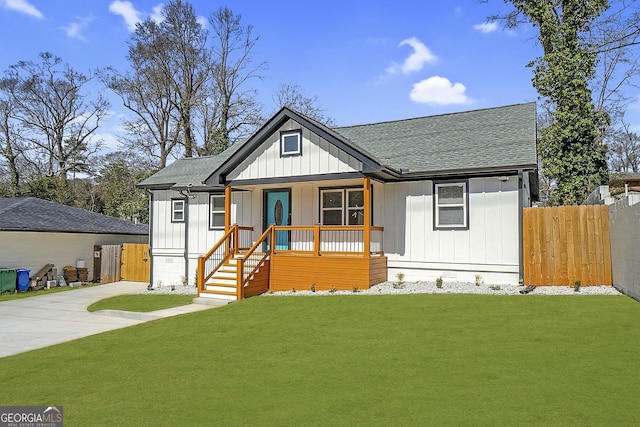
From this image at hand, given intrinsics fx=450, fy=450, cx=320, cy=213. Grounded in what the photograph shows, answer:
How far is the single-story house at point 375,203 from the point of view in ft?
43.5

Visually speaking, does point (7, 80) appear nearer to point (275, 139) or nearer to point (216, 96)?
point (216, 96)

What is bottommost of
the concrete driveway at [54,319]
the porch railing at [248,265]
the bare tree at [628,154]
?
the concrete driveway at [54,319]

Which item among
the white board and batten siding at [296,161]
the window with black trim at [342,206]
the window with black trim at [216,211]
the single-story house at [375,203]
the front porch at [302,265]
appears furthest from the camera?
the window with black trim at [216,211]

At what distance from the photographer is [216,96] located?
3531 cm


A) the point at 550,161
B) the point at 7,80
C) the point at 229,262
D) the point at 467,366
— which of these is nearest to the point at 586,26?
the point at 550,161

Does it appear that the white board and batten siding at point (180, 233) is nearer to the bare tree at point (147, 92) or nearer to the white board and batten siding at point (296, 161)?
the white board and batten siding at point (296, 161)

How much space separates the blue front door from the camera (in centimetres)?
1653

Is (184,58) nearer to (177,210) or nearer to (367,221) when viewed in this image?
(177,210)

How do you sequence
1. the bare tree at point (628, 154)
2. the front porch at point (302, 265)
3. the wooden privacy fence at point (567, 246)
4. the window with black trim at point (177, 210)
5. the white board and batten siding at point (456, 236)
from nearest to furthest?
the wooden privacy fence at point (567, 246), the white board and batten siding at point (456, 236), the front porch at point (302, 265), the window with black trim at point (177, 210), the bare tree at point (628, 154)

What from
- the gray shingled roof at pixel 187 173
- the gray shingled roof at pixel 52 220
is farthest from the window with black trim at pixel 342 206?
the gray shingled roof at pixel 52 220

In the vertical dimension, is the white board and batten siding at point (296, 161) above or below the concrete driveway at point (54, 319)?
above

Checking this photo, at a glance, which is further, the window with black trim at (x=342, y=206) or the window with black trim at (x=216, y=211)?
the window with black trim at (x=216, y=211)

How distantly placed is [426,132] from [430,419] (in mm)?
13619

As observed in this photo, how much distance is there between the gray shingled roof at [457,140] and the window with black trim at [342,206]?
158cm
